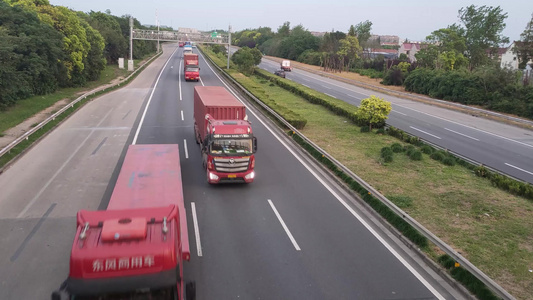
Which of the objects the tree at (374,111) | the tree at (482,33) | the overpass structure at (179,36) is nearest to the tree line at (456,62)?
the tree at (482,33)

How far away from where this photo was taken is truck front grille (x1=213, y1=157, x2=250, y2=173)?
1633cm

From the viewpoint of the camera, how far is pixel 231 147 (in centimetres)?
1655

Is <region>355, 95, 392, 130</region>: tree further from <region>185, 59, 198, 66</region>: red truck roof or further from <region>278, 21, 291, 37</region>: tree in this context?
<region>278, 21, 291, 37</region>: tree

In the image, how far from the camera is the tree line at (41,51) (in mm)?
29781

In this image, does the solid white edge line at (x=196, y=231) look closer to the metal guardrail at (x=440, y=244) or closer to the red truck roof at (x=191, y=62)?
the metal guardrail at (x=440, y=244)

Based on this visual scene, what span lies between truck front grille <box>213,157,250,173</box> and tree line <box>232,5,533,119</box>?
1427 inches

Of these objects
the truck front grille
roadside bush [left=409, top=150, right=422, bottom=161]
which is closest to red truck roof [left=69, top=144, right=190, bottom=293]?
the truck front grille

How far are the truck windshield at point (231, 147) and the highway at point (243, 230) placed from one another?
1.68m

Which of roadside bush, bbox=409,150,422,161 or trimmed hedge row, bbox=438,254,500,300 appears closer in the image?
trimmed hedge row, bbox=438,254,500,300

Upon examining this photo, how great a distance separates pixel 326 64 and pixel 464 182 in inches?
3018

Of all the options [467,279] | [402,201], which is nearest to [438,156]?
[402,201]

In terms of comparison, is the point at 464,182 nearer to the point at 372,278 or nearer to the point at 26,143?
the point at 372,278

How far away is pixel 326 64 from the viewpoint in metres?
92.1

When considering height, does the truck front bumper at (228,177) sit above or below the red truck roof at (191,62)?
below
